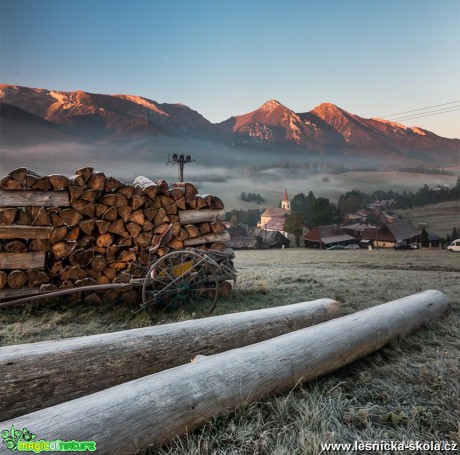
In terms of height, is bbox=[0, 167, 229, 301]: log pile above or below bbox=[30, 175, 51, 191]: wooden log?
below

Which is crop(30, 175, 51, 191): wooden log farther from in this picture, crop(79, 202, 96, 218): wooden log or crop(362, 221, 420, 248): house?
crop(362, 221, 420, 248): house

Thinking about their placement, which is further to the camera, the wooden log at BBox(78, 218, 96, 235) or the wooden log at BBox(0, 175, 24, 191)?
the wooden log at BBox(78, 218, 96, 235)

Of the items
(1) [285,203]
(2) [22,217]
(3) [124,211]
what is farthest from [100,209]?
(1) [285,203]

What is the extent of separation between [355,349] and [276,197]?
11.9m

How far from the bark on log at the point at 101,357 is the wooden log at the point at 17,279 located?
120 inches

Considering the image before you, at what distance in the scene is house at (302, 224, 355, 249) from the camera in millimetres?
11477

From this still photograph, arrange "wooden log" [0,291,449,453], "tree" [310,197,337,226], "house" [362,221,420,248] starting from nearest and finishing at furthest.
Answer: "wooden log" [0,291,449,453] → "house" [362,221,420,248] → "tree" [310,197,337,226]

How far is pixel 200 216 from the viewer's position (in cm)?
555

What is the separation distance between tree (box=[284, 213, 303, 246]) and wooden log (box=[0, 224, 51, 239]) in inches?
395

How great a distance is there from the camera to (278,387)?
205cm

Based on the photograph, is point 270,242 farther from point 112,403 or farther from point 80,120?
point 112,403

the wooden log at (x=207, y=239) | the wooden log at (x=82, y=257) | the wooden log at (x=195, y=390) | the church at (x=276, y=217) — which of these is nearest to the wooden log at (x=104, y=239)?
the wooden log at (x=82, y=257)

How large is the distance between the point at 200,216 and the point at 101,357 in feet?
12.0

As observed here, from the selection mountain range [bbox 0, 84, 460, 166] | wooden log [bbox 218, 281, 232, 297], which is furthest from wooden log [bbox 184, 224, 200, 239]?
mountain range [bbox 0, 84, 460, 166]
